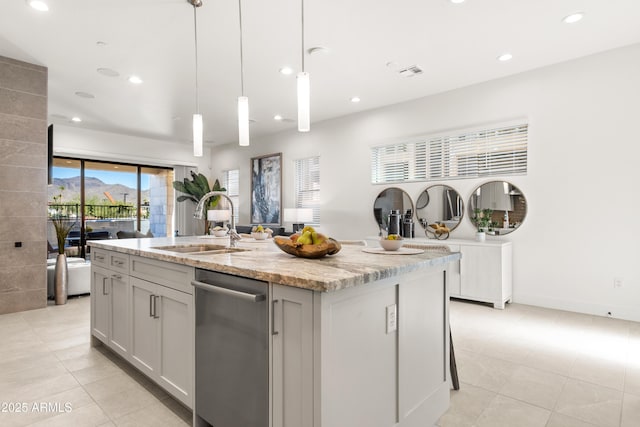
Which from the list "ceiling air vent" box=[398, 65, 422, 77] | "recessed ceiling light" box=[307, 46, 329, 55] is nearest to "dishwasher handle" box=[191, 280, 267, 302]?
"recessed ceiling light" box=[307, 46, 329, 55]

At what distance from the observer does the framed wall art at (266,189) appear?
286 inches

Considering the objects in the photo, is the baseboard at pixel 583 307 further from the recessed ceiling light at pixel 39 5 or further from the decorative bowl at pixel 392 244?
the recessed ceiling light at pixel 39 5

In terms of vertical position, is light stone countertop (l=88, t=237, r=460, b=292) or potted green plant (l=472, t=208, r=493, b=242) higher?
potted green plant (l=472, t=208, r=493, b=242)

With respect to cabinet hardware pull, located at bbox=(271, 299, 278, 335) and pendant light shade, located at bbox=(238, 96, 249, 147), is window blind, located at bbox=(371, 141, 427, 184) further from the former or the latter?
cabinet hardware pull, located at bbox=(271, 299, 278, 335)

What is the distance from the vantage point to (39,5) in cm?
294

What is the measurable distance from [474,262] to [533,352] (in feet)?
5.03

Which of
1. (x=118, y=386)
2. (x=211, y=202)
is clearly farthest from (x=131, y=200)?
(x=118, y=386)

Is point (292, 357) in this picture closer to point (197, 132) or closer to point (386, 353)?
point (386, 353)

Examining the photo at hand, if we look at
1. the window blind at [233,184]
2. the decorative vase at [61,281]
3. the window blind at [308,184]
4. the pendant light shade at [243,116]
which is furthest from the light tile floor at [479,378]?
the window blind at [233,184]

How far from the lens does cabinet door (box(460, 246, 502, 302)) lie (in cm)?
404

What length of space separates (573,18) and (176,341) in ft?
13.3

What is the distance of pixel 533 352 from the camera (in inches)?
109

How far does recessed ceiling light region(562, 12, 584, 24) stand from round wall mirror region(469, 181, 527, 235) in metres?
1.82

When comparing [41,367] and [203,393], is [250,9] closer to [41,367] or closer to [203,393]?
[203,393]
